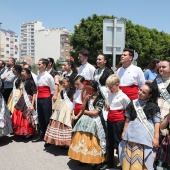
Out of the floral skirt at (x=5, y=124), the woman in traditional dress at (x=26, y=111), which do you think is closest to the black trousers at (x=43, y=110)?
the woman in traditional dress at (x=26, y=111)

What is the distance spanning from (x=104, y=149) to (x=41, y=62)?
226 centimetres

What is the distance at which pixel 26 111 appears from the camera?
5418mm

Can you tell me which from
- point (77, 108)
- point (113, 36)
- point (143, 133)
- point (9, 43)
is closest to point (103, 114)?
point (77, 108)

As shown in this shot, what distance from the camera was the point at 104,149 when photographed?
3822 millimetres

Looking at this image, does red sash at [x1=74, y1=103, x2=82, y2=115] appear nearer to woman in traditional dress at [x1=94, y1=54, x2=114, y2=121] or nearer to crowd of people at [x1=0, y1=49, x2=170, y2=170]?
crowd of people at [x1=0, y1=49, x2=170, y2=170]

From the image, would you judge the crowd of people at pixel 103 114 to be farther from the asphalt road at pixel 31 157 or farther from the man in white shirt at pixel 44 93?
the asphalt road at pixel 31 157

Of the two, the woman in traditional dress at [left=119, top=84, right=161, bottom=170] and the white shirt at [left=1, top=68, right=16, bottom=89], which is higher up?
the white shirt at [left=1, top=68, right=16, bottom=89]

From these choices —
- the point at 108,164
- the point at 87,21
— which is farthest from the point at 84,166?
the point at 87,21

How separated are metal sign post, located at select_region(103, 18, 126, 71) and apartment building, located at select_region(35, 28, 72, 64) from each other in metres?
97.8

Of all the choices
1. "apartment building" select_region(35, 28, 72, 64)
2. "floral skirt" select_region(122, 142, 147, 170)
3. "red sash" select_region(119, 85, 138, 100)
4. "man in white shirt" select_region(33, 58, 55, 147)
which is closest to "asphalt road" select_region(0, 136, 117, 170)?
"man in white shirt" select_region(33, 58, 55, 147)

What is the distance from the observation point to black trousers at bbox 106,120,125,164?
3.68 metres

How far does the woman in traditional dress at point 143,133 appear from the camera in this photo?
10.4ft

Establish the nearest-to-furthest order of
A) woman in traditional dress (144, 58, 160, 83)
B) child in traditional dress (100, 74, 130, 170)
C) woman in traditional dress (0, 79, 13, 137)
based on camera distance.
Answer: child in traditional dress (100, 74, 130, 170) → woman in traditional dress (0, 79, 13, 137) → woman in traditional dress (144, 58, 160, 83)

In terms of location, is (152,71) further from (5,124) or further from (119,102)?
(5,124)
